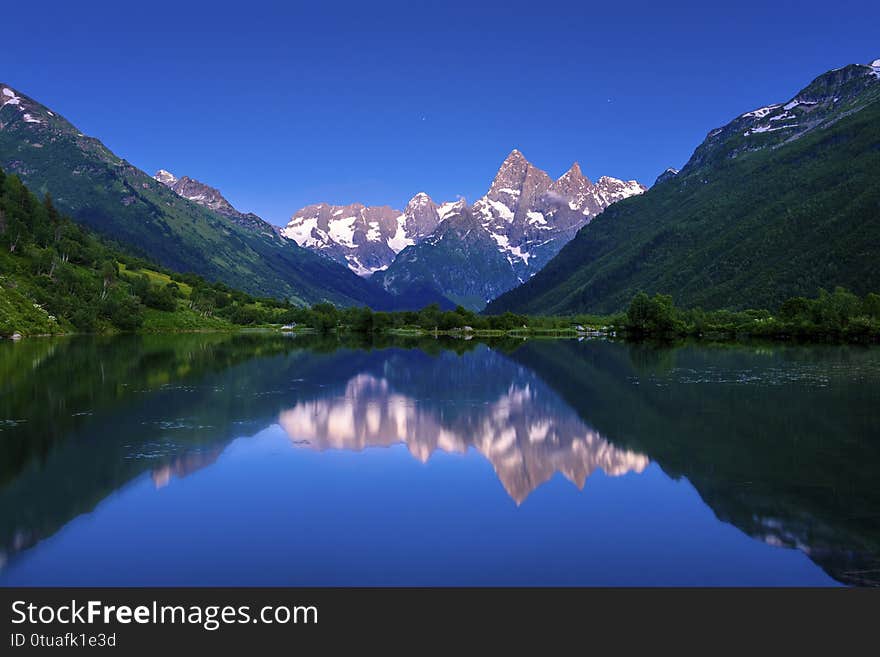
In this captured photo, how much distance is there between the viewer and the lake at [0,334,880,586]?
17.5 meters

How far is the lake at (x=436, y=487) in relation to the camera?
689 inches

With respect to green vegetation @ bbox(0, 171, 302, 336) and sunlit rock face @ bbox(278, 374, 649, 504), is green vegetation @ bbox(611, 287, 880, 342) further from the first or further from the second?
green vegetation @ bbox(0, 171, 302, 336)

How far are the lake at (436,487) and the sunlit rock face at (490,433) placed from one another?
19cm

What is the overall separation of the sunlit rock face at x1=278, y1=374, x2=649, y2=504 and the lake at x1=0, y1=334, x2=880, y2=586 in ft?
0.63

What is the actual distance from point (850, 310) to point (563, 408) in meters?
146

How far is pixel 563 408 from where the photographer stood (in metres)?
47.4

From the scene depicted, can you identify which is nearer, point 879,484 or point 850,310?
point 879,484

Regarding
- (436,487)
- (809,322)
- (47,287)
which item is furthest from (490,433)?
(47,287)

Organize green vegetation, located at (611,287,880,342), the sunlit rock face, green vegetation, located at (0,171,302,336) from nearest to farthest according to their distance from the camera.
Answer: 1. the sunlit rock face
2. green vegetation, located at (0,171,302,336)
3. green vegetation, located at (611,287,880,342)

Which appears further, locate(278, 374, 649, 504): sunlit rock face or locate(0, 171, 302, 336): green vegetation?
locate(0, 171, 302, 336): green vegetation

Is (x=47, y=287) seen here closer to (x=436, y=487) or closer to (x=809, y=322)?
(x=436, y=487)

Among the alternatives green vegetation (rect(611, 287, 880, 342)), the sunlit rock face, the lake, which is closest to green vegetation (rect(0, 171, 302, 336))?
the lake

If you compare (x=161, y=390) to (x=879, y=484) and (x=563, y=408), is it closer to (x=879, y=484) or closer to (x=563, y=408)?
(x=563, y=408)
